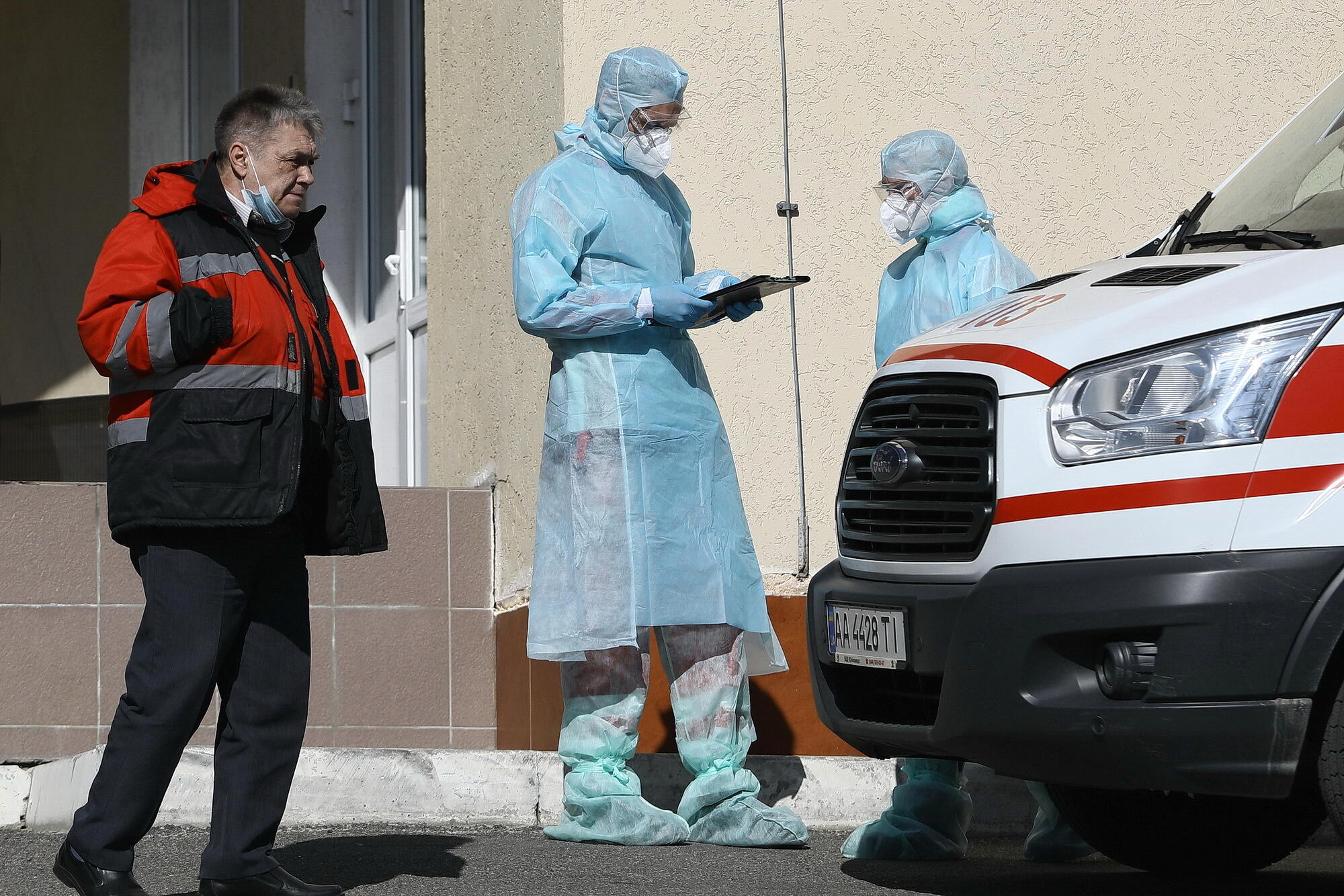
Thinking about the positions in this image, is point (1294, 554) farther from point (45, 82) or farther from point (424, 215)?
point (45, 82)

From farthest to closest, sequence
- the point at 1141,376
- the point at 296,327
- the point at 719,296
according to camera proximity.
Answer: the point at 719,296 → the point at 296,327 → the point at 1141,376

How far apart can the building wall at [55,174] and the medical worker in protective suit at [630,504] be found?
24.7ft

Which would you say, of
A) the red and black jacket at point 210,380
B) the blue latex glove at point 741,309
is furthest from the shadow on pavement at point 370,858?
the blue latex glove at point 741,309

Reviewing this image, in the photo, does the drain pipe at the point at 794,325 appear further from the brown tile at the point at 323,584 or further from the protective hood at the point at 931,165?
the brown tile at the point at 323,584

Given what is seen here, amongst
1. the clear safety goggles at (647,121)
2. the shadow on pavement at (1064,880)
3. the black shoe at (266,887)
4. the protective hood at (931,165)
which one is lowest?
the shadow on pavement at (1064,880)

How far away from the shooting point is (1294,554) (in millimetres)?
3031

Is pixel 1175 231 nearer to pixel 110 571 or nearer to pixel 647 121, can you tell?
pixel 647 121

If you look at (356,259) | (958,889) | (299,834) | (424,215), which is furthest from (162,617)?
(356,259)

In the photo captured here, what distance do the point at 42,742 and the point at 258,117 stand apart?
3.32 meters

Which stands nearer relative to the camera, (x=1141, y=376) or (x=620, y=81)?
(x=1141, y=376)

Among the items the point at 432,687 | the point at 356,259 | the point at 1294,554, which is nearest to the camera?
the point at 1294,554

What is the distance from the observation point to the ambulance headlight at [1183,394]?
3115mm

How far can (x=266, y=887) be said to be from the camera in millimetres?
3857

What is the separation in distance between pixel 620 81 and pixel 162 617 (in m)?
2.07
